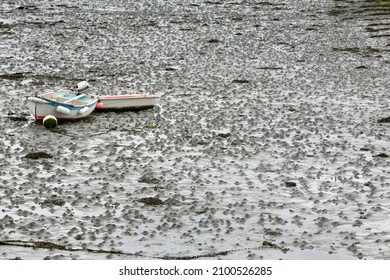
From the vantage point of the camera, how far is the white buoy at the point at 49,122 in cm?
2433

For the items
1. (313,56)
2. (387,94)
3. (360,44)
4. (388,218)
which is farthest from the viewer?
(360,44)

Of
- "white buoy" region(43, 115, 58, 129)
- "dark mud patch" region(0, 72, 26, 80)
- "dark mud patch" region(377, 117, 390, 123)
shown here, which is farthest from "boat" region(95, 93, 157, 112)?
"dark mud patch" region(377, 117, 390, 123)

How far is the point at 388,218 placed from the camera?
704 inches

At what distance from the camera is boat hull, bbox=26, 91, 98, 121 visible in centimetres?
2469

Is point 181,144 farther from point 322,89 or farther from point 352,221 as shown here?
point 322,89

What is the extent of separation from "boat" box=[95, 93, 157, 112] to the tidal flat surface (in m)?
0.31

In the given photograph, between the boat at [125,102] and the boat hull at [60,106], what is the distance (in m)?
0.53

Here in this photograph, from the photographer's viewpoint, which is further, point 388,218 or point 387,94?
point 387,94

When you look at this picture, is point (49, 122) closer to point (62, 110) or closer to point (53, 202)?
point (62, 110)

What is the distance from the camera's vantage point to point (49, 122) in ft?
79.9

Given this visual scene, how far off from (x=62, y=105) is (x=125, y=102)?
8.67ft
